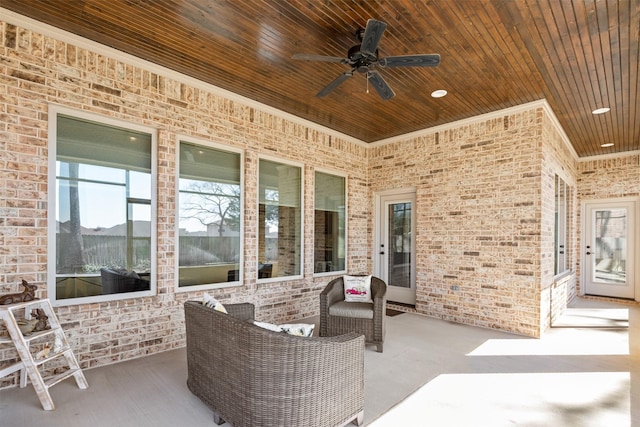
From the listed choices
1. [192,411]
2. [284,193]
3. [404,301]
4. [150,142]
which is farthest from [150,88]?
[404,301]

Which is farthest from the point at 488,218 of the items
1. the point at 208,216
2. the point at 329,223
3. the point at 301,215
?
the point at 208,216

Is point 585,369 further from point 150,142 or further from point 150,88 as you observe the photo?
point 150,88

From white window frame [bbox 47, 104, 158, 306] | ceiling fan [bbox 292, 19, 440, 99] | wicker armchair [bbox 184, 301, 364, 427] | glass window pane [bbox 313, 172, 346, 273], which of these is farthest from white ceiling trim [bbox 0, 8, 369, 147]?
wicker armchair [bbox 184, 301, 364, 427]

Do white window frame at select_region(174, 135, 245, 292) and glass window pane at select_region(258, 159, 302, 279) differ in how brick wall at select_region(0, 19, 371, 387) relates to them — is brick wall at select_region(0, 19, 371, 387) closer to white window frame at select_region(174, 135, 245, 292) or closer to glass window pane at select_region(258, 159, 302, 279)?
white window frame at select_region(174, 135, 245, 292)

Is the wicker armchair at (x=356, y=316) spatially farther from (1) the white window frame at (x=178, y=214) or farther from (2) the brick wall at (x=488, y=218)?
(2) the brick wall at (x=488, y=218)

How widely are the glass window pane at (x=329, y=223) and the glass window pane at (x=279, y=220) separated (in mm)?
458

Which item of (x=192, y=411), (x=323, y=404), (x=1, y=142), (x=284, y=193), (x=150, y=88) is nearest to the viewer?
(x=323, y=404)

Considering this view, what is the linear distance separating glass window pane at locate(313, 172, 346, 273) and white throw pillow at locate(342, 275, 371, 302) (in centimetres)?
131

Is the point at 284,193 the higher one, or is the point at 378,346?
the point at 284,193

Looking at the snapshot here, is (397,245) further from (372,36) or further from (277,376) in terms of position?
(277,376)

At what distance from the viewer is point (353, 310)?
392 centimetres

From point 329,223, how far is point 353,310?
2344 millimetres

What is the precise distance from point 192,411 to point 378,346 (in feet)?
7.05

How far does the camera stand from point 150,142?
376 cm
